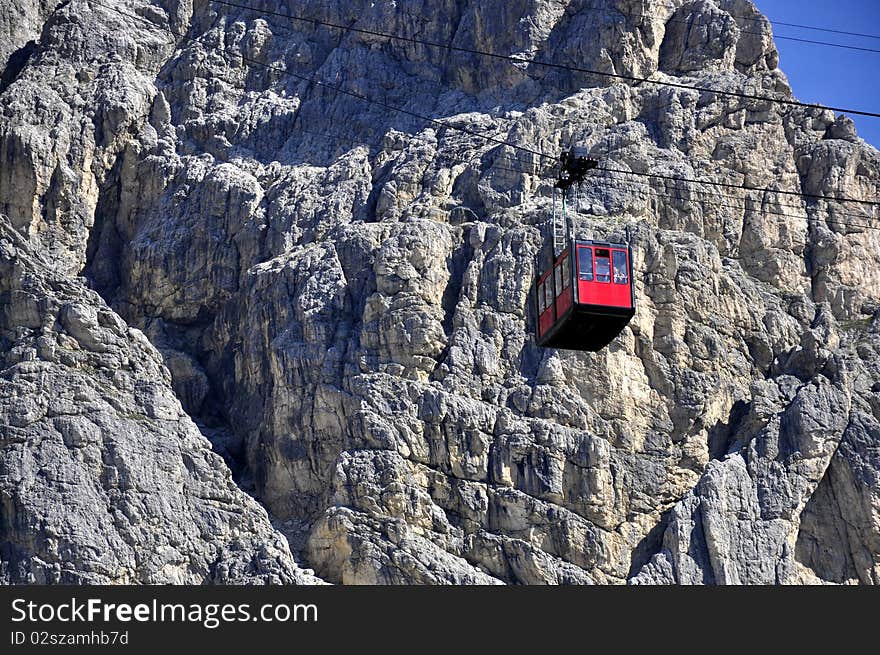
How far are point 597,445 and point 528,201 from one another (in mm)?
15546

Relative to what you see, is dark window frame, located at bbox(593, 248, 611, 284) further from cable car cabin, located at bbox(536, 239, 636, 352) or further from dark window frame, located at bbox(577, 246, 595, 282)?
dark window frame, located at bbox(577, 246, 595, 282)

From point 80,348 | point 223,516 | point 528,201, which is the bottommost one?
point 223,516

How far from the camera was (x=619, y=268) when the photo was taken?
78.6 m

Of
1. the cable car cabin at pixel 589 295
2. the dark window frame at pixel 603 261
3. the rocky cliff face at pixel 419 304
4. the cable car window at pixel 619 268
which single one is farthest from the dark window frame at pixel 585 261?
the rocky cliff face at pixel 419 304

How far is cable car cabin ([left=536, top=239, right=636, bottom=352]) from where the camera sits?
77.7 metres

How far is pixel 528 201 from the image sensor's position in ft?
375

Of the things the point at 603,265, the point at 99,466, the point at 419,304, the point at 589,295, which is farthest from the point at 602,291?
the point at 99,466

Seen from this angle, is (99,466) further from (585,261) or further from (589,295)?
(589,295)

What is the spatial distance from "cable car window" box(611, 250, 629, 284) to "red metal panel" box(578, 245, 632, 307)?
13cm

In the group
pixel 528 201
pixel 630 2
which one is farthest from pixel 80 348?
pixel 630 2

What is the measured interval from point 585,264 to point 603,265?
755mm

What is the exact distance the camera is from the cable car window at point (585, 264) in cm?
7781

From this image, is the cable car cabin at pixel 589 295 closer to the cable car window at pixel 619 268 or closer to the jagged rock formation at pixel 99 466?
the cable car window at pixel 619 268

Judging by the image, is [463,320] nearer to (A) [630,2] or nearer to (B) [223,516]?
(B) [223,516]
